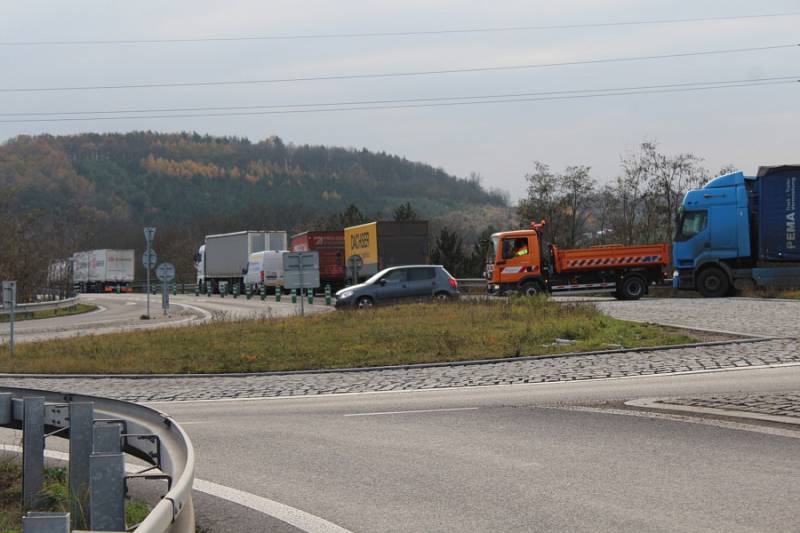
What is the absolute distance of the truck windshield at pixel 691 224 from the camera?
36.6m

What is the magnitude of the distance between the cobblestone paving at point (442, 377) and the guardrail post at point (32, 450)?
8132 mm

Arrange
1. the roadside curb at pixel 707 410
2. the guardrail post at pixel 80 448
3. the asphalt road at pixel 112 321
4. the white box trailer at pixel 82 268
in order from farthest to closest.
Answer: the white box trailer at pixel 82 268
the asphalt road at pixel 112 321
the roadside curb at pixel 707 410
the guardrail post at pixel 80 448

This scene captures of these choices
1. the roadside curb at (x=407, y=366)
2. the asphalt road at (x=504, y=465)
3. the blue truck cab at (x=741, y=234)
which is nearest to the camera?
the asphalt road at (x=504, y=465)

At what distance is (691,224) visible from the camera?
36812 mm

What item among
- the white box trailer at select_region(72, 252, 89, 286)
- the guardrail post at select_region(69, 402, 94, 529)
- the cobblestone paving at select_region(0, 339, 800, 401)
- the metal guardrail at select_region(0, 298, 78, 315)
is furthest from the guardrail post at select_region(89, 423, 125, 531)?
the white box trailer at select_region(72, 252, 89, 286)

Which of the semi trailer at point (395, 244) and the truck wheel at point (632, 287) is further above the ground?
the semi trailer at point (395, 244)

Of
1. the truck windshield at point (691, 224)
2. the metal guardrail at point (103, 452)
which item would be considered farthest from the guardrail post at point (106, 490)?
the truck windshield at point (691, 224)

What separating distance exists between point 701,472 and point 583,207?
6190 centimetres

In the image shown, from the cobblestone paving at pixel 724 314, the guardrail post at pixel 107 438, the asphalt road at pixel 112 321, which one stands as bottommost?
the asphalt road at pixel 112 321

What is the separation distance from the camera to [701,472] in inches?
315

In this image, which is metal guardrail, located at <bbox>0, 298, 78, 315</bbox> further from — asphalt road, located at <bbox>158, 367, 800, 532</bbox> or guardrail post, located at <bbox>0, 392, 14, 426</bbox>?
guardrail post, located at <bbox>0, 392, 14, 426</bbox>

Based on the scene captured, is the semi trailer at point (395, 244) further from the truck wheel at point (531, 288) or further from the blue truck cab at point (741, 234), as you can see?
the blue truck cab at point (741, 234)

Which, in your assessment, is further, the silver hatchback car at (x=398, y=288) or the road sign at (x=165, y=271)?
the road sign at (x=165, y=271)

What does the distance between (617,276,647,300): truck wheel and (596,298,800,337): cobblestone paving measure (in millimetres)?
4191
